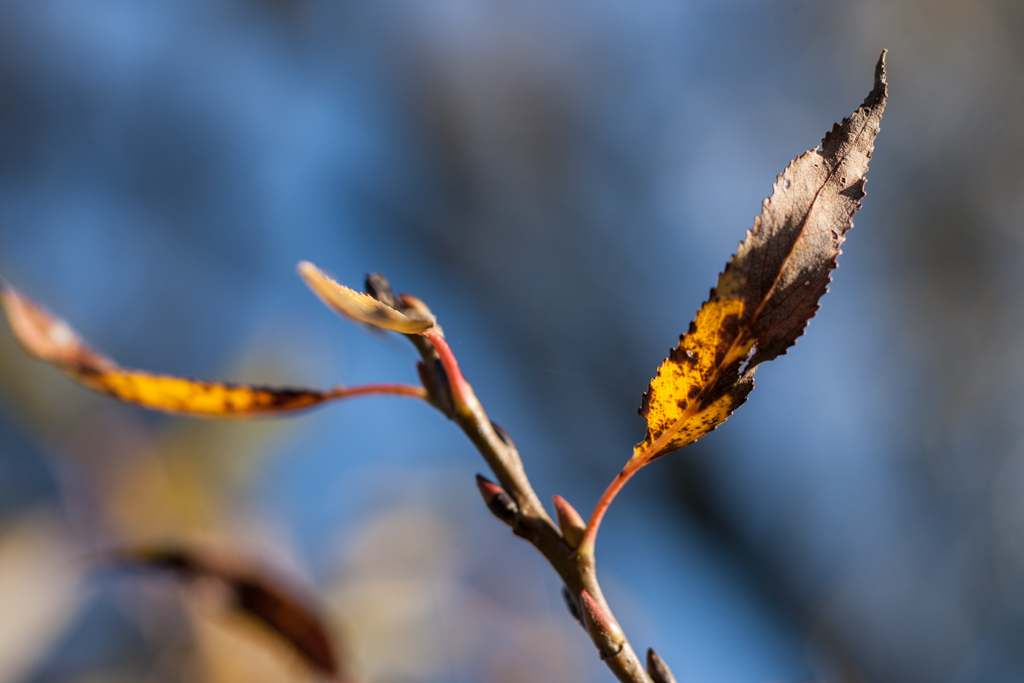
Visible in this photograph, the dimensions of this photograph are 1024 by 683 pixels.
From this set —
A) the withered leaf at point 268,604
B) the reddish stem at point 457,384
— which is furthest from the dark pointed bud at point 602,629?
the withered leaf at point 268,604

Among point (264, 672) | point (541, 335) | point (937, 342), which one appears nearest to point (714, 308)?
point (264, 672)

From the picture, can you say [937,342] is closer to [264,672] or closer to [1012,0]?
[1012,0]

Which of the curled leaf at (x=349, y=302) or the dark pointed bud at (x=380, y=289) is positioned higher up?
the dark pointed bud at (x=380, y=289)

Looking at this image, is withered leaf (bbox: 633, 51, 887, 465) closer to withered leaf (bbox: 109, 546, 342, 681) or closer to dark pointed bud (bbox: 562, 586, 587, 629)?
dark pointed bud (bbox: 562, 586, 587, 629)

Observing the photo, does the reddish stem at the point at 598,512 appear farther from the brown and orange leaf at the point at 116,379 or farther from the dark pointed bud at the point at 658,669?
the brown and orange leaf at the point at 116,379

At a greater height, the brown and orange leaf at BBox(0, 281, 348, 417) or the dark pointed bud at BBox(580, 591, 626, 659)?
the brown and orange leaf at BBox(0, 281, 348, 417)

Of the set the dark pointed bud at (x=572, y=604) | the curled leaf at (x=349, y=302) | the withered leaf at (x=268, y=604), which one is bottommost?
the withered leaf at (x=268, y=604)

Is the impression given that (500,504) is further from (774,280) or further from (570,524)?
(774,280)

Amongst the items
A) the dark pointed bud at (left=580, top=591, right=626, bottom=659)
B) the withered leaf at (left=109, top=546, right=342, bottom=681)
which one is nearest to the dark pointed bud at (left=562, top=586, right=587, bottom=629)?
the dark pointed bud at (left=580, top=591, right=626, bottom=659)
